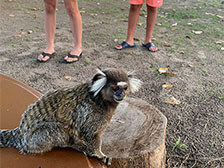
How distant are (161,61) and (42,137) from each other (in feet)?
12.8

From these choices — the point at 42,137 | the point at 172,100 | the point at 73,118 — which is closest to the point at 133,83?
the point at 73,118

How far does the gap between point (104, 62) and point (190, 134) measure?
2.53 meters

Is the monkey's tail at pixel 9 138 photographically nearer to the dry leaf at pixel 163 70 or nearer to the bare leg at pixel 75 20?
the bare leg at pixel 75 20

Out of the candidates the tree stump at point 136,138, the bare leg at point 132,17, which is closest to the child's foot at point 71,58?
the bare leg at point 132,17

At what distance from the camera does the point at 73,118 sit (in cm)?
220

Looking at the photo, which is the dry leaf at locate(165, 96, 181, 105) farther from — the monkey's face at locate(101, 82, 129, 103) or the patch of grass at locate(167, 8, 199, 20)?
the patch of grass at locate(167, 8, 199, 20)

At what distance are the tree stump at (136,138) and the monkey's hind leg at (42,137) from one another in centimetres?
58

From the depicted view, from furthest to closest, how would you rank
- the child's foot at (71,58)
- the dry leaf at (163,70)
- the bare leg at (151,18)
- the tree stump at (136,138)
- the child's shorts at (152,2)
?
the bare leg at (151,18)
the child's shorts at (152,2)
the child's foot at (71,58)
the dry leaf at (163,70)
the tree stump at (136,138)

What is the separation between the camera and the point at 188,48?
6.21m

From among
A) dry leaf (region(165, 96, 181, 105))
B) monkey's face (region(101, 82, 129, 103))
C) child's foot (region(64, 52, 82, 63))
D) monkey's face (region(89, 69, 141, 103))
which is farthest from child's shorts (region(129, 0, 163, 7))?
monkey's face (region(101, 82, 129, 103))

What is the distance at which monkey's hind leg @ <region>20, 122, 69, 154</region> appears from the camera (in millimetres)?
2117

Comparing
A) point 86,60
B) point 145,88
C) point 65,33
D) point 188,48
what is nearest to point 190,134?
point 145,88

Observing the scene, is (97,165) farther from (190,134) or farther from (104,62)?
(104,62)

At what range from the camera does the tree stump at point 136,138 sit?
7.87ft
